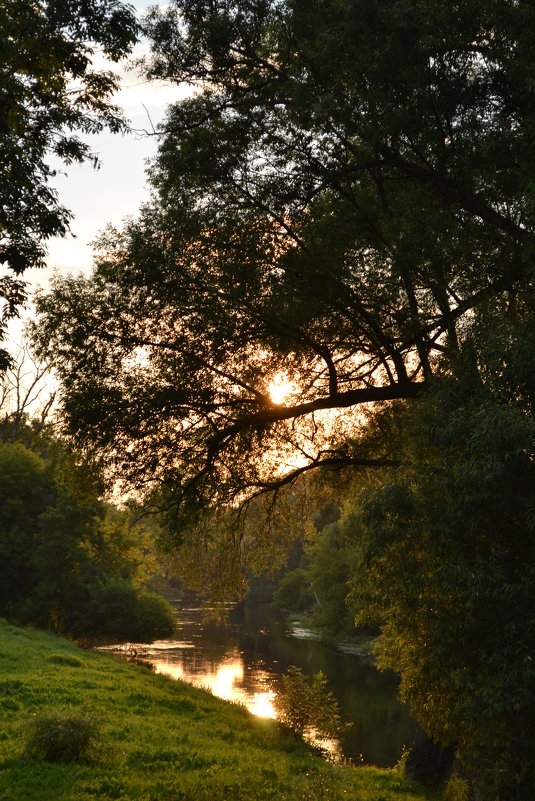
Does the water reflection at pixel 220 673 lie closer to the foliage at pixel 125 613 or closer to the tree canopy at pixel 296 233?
the foliage at pixel 125 613

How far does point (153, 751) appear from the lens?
1309cm

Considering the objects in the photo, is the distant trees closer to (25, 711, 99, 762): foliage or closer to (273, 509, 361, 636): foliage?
(273, 509, 361, 636): foliage

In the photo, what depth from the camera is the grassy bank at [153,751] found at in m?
10.6

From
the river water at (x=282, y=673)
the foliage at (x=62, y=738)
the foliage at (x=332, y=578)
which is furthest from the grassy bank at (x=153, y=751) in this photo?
the foliage at (x=332, y=578)

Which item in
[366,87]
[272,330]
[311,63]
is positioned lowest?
[272,330]

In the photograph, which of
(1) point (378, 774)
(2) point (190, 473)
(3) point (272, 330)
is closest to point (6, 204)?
(3) point (272, 330)

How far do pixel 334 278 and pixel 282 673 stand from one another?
82.0ft

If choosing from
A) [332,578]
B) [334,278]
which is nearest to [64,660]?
[334,278]

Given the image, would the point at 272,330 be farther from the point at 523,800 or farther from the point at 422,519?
the point at 523,800

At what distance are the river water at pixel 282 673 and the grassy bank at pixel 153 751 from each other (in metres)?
4.24

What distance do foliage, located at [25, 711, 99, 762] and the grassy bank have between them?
74 millimetres

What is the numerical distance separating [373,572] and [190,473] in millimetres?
6186

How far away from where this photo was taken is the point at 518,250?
12281 mm

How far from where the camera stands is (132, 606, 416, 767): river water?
2430cm
